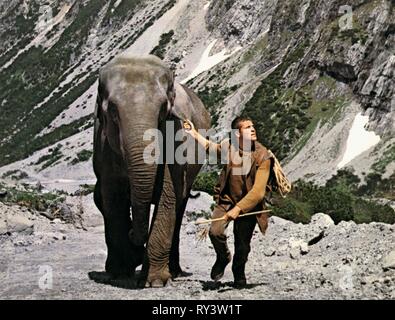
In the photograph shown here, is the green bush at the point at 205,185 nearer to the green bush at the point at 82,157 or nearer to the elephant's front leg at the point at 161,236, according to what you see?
the elephant's front leg at the point at 161,236

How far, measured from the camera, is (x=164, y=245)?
11.1 metres

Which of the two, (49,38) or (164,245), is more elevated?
(164,245)

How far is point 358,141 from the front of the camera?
48.0 m

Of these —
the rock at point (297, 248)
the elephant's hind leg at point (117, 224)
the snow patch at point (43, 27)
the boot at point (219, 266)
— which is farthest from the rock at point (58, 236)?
the snow patch at point (43, 27)

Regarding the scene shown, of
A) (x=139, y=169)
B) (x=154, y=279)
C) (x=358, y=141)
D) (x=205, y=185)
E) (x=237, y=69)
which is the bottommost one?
(x=237, y=69)

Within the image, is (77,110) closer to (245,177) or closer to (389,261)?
(389,261)

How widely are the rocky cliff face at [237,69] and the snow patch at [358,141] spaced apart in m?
0.34

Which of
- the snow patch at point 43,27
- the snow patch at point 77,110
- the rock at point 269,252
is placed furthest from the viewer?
the snow patch at point 43,27

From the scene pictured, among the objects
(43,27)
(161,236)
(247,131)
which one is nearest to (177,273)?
(161,236)

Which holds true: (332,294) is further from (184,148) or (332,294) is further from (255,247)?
(255,247)

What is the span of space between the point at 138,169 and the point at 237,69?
68.1 m

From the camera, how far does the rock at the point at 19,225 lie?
20.1 metres

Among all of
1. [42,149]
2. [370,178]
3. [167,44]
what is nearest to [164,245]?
[370,178]
